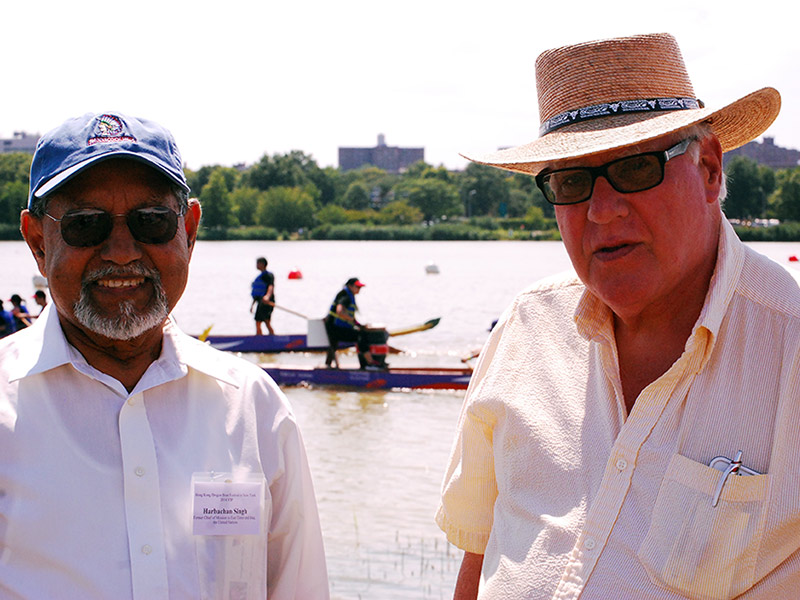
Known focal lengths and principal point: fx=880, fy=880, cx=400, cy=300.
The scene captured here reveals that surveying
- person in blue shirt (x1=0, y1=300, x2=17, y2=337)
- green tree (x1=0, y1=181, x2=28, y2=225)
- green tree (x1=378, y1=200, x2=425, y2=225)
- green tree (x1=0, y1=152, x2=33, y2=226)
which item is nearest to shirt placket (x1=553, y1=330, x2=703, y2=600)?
person in blue shirt (x1=0, y1=300, x2=17, y2=337)

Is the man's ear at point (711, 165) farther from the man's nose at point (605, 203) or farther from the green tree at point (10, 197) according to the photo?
the green tree at point (10, 197)

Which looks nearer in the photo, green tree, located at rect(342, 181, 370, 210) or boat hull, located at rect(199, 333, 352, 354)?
boat hull, located at rect(199, 333, 352, 354)

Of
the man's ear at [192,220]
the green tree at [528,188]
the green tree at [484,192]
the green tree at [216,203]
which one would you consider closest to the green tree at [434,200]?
the green tree at [484,192]

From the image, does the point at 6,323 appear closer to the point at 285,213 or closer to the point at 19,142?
the point at 285,213

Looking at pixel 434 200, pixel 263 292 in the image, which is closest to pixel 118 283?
pixel 263 292

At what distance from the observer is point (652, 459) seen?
1.81 m

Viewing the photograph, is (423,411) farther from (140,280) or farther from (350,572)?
(140,280)

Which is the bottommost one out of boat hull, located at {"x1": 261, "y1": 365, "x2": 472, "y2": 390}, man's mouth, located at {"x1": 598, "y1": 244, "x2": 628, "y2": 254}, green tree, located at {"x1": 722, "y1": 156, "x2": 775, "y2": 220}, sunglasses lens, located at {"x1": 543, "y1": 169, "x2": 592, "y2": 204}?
boat hull, located at {"x1": 261, "y1": 365, "x2": 472, "y2": 390}

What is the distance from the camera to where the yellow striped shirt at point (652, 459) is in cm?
167

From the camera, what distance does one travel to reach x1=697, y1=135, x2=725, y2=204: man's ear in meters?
1.98

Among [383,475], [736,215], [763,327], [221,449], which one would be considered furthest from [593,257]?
[736,215]

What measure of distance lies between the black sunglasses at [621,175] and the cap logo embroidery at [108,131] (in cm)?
103

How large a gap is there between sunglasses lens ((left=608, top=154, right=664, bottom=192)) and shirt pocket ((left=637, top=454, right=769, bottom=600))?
0.59m

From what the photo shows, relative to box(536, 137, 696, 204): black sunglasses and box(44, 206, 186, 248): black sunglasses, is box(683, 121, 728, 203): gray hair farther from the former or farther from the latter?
box(44, 206, 186, 248): black sunglasses
